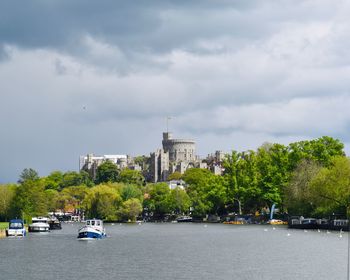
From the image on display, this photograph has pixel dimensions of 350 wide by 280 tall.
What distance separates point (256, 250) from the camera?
9688 cm

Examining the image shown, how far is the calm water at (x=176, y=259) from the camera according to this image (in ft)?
227

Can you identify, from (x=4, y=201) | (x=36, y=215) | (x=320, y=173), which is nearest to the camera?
(x=320, y=173)

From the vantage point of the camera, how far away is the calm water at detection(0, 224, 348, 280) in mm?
69062

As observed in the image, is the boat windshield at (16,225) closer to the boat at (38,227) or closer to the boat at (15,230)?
the boat at (15,230)

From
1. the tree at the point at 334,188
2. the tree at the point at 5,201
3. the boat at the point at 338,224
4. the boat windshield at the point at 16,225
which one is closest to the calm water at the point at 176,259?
the boat windshield at the point at 16,225

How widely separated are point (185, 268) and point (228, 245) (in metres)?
33.3

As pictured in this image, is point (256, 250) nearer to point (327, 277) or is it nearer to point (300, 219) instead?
point (327, 277)

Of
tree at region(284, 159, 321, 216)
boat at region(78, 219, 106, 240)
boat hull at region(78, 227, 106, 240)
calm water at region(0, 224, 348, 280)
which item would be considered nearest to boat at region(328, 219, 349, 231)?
tree at region(284, 159, 321, 216)

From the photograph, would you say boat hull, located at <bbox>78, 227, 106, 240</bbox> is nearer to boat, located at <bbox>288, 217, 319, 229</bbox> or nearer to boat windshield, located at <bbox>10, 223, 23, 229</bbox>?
boat windshield, located at <bbox>10, 223, 23, 229</bbox>

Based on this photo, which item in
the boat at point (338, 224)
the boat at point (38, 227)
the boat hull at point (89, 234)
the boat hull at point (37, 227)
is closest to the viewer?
the boat hull at point (89, 234)

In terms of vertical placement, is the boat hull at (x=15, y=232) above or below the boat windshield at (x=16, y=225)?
below

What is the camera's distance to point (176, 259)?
3302 inches

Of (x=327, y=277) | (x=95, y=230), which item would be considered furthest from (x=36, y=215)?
(x=327, y=277)

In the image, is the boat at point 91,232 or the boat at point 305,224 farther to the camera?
the boat at point 305,224
